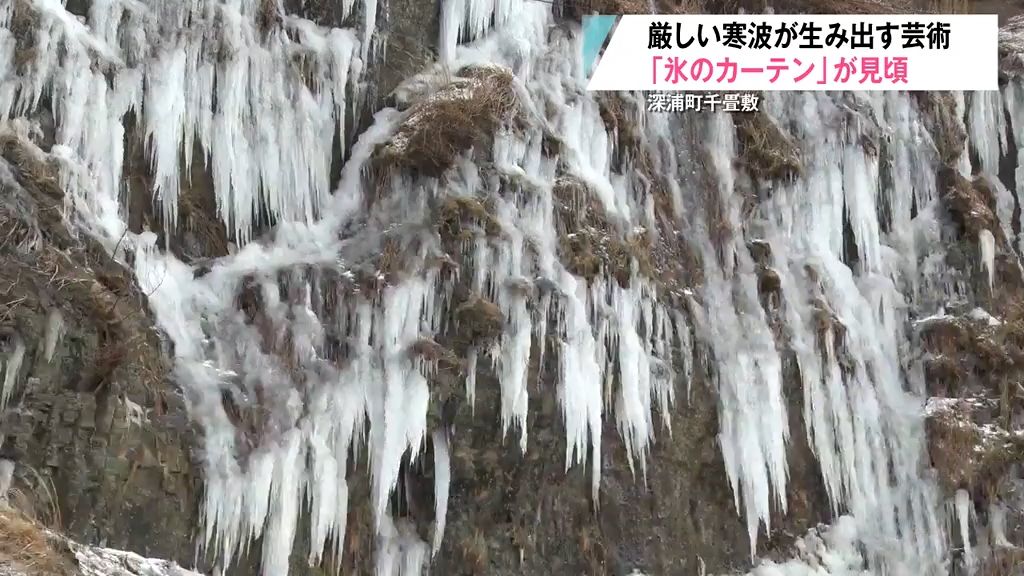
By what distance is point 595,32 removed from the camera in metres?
7.73

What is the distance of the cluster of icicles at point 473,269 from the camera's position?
5.38m

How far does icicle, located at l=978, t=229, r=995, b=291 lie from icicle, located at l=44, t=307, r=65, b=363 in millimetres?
7183

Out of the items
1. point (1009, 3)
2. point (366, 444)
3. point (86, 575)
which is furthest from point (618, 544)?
point (1009, 3)

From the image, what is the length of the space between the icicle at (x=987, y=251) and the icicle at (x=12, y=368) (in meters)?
7.37

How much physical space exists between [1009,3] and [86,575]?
10843 mm

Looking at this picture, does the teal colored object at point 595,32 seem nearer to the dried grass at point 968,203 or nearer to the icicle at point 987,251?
the dried grass at point 968,203

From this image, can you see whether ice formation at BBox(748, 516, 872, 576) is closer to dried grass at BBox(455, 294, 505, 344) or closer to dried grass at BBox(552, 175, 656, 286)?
dried grass at BBox(552, 175, 656, 286)

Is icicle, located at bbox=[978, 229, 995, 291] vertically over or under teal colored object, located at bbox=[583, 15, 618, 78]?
under

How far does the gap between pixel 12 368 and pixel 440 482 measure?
2529 mm

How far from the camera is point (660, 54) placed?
309 inches

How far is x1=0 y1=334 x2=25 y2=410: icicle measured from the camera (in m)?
4.47

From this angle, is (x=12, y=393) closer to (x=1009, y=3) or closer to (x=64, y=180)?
(x=64, y=180)

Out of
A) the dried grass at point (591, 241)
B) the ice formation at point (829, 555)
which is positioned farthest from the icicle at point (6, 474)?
the ice formation at point (829, 555)

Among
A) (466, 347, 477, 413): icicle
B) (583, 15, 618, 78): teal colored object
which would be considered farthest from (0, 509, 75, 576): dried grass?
(583, 15, 618, 78): teal colored object
